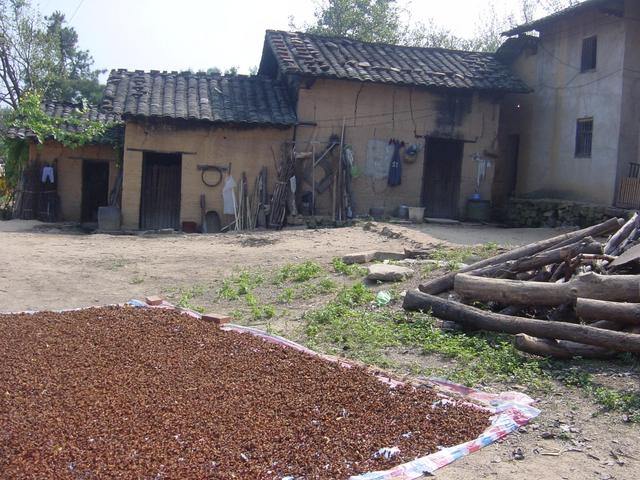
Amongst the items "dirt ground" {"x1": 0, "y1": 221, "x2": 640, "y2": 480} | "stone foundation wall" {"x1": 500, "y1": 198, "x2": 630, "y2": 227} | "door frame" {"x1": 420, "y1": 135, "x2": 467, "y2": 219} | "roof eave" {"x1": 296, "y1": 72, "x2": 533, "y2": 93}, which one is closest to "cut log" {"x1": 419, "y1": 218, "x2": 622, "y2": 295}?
"dirt ground" {"x1": 0, "y1": 221, "x2": 640, "y2": 480}

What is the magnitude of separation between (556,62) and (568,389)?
1286 centimetres

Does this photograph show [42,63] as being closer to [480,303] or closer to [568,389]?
[480,303]

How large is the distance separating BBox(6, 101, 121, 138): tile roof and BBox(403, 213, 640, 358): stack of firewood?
39.0 feet

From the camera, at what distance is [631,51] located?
1398 centimetres

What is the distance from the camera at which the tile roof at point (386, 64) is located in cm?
1541

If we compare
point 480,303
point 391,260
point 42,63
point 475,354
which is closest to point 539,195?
point 391,260

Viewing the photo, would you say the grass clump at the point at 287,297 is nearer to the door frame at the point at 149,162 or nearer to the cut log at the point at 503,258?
the cut log at the point at 503,258

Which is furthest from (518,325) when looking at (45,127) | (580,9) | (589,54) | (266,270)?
(45,127)

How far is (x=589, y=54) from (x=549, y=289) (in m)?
10.7

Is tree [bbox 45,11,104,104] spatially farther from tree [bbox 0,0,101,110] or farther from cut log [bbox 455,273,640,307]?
cut log [bbox 455,273,640,307]

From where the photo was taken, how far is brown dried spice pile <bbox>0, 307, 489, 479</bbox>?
356 centimetres

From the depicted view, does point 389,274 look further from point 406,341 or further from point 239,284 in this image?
point 406,341

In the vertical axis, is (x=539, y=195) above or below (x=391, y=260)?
above

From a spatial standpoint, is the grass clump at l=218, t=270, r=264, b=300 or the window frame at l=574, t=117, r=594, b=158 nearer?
the grass clump at l=218, t=270, r=264, b=300
